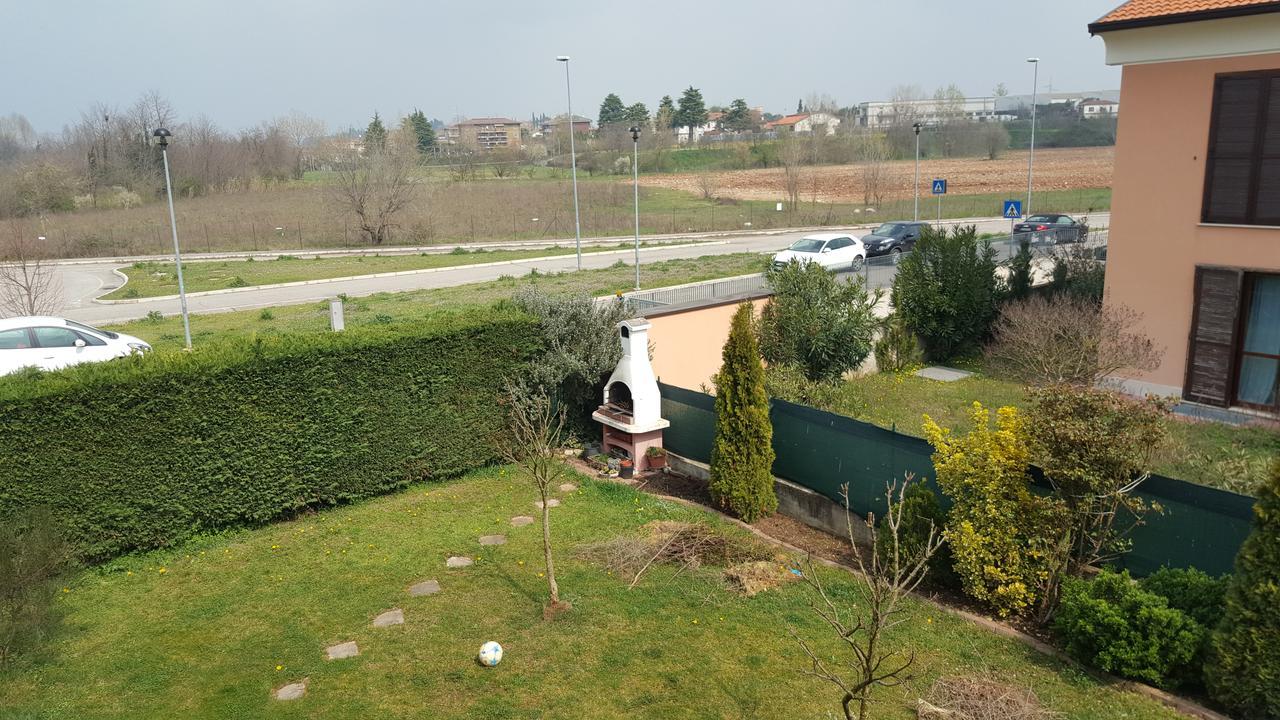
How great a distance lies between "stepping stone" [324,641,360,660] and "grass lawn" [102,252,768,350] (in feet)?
36.7

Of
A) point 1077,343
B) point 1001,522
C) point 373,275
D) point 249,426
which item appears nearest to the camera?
point 1001,522

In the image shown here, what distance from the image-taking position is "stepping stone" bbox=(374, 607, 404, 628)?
9.05m

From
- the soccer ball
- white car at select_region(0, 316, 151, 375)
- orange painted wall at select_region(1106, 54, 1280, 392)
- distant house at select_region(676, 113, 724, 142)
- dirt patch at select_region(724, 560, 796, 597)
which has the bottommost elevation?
dirt patch at select_region(724, 560, 796, 597)

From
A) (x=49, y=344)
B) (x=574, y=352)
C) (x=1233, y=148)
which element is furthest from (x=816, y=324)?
(x=49, y=344)

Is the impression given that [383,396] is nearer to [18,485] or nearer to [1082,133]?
[18,485]

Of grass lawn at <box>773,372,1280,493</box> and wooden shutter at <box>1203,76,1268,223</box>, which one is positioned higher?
wooden shutter at <box>1203,76,1268,223</box>

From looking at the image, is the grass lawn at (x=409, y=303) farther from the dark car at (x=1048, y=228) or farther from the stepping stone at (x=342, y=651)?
the stepping stone at (x=342, y=651)

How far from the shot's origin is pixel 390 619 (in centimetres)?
915

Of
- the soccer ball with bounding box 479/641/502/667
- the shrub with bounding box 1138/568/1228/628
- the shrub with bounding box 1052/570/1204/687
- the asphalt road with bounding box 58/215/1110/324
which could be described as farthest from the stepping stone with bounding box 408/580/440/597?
the asphalt road with bounding box 58/215/1110/324

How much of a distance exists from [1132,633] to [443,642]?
6.33 m

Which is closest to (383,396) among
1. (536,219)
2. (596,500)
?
(596,500)

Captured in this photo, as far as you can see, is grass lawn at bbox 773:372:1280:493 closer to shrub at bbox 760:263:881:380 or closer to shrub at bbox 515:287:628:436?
shrub at bbox 760:263:881:380

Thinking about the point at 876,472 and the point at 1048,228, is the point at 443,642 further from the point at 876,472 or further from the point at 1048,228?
the point at 1048,228

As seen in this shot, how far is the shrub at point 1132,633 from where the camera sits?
290 inches
